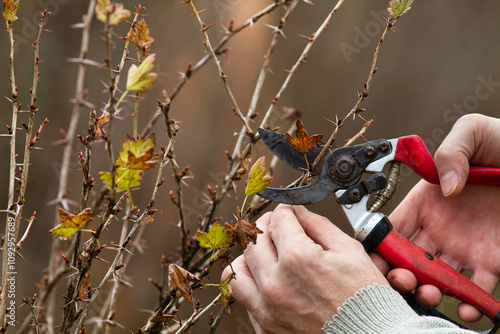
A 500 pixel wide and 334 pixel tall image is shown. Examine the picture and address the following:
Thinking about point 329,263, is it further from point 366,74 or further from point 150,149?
point 366,74

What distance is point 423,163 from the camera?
4.35 feet

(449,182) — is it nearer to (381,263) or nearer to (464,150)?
(464,150)

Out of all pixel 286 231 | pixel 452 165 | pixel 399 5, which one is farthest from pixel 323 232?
pixel 399 5

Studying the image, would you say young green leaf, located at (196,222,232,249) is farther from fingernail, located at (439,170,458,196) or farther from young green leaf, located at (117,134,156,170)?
fingernail, located at (439,170,458,196)

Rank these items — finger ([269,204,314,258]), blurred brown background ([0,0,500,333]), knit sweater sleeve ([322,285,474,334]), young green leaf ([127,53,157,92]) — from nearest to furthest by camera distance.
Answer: young green leaf ([127,53,157,92]) → knit sweater sleeve ([322,285,474,334]) → finger ([269,204,314,258]) → blurred brown background ([0,0,500,333])

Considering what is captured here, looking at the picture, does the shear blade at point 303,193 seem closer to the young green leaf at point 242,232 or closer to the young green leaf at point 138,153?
the young green leaf at point 242,232

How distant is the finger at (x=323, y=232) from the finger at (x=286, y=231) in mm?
35

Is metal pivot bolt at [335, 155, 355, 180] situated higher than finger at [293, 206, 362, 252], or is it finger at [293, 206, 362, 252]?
metal pivot bolt at [335, 155, 355, 180]

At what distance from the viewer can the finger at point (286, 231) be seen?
3.76 feet

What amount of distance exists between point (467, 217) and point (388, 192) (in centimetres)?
52

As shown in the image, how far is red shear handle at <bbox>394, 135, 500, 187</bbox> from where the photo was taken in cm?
129

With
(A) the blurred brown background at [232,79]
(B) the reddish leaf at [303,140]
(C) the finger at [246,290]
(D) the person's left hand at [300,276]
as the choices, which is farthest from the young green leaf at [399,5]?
(A) the blurred brown background at [232,79]

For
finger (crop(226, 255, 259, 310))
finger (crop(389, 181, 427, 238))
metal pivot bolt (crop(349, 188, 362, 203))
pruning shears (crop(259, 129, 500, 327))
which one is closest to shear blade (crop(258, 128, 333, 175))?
pruning shears (crop(259, 129, 500, 327))

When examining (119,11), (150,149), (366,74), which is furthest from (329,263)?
(366,74)
